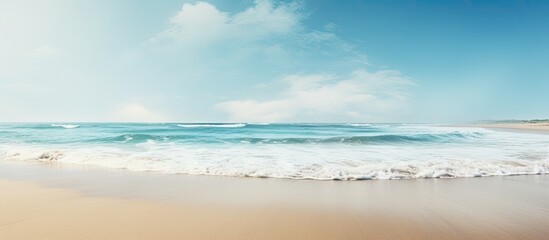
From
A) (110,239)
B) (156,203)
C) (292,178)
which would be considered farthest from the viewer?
(292,178)

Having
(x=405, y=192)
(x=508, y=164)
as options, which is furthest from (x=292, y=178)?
(x=508, y=164)

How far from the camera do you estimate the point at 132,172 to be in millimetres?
7195

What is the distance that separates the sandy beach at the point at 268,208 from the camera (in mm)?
3256

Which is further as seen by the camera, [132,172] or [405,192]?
[132,172]

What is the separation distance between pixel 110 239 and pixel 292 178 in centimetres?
395

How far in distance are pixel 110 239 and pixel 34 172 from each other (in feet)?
19.2

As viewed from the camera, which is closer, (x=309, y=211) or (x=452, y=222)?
(x=452, y=222)

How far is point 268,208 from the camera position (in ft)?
13.7

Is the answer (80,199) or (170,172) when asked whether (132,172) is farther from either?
(80,199)

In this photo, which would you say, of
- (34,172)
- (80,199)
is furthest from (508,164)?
(34,172)

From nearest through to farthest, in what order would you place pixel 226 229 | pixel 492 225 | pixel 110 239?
1. pixel 110 239
2. pixel 226 229
3. pixel 492 225

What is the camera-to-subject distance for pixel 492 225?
355cm

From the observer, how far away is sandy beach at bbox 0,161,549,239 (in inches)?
128

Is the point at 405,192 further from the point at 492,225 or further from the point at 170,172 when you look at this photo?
the point at 170,172
